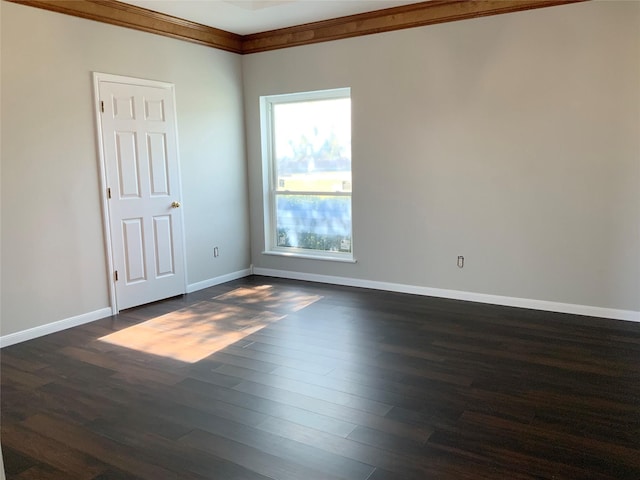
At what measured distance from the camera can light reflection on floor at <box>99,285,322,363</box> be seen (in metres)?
3.76

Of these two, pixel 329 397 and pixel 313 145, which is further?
pixel 313 145

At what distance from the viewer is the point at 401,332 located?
13.0 feet

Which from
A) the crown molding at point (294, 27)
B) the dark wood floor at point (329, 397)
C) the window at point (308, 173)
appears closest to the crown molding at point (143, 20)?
the crown molding at point (294, 27)

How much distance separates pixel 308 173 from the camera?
5.80 metres

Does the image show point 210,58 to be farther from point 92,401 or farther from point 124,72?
point 92,401

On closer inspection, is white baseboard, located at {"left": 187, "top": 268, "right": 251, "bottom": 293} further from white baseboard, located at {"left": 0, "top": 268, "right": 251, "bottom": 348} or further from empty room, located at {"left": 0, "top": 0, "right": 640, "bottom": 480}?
white baseboard, located at {"left": 0, "top": 268, "right": 251, "bottom": 348}

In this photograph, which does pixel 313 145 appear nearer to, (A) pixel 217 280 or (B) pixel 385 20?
(B) pixel 385 20

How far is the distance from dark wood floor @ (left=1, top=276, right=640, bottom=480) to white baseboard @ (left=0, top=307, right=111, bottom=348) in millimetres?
79

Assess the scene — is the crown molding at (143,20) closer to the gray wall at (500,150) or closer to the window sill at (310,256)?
the gray wall at (500,150)

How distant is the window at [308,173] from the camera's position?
18.1 feet

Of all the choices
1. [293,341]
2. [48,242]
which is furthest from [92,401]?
[48,242]

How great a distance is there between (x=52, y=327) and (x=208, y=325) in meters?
1.27

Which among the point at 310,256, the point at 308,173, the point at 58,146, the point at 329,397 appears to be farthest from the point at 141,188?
the point at 329,397

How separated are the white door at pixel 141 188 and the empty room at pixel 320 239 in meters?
0.02
